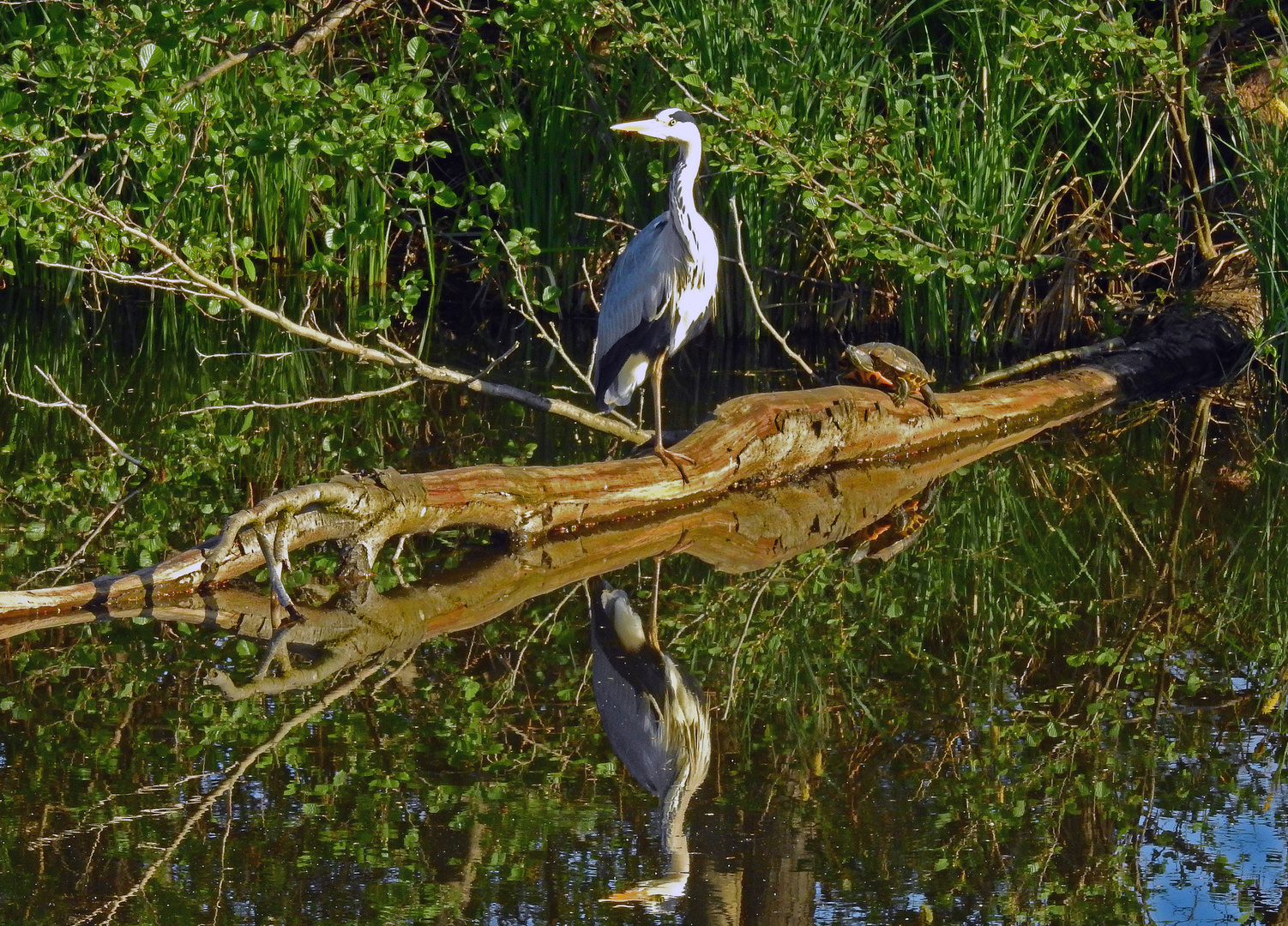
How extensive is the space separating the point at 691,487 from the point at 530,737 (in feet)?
6.91

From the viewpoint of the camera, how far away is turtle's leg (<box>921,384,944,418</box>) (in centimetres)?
644

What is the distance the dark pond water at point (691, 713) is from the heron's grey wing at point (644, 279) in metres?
0.75

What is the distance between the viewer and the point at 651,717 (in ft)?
12.0

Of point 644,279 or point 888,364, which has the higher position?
point 644,279

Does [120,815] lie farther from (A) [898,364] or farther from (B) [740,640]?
(A) [898,364]

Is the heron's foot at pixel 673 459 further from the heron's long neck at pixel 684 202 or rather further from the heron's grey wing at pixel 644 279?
the heron's long neck at pixel 684 202

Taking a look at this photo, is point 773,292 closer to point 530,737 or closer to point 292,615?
point 292,615

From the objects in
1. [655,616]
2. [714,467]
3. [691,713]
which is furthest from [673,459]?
[691,713]

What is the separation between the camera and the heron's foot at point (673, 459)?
543cm

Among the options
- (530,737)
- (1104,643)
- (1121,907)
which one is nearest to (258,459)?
(530,737)

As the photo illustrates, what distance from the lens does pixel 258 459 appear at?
6.20 m

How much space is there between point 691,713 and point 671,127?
8.25 feet

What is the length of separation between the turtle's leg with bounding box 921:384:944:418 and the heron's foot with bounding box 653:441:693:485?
4.65ft

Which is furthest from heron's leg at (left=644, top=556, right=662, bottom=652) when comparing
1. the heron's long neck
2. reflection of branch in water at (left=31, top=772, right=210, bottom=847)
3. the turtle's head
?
the turtle's head
